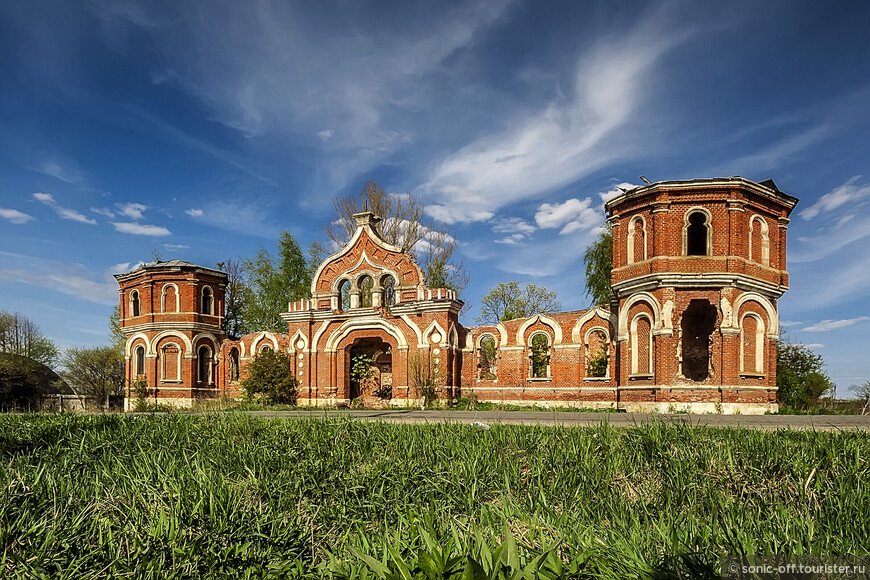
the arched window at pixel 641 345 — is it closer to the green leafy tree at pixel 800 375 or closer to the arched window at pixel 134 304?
the green leafy tree at pixel 800 375

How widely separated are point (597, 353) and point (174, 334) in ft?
69.9

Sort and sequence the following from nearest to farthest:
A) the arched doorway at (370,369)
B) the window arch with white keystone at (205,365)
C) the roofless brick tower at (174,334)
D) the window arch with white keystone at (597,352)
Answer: the window arch with white keystone at (597,352) < the arched doorway at (370,369) < the roofless brick tower at (174,334) < the window arch with white keystone at (205,365)

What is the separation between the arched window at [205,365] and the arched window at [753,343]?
25432 mm

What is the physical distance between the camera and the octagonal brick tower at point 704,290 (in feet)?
65.6

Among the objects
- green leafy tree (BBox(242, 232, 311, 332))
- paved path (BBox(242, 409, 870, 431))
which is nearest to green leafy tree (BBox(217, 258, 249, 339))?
green leafy tree (BBox(242, 232, 311, 332))

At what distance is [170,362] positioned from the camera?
31.5m

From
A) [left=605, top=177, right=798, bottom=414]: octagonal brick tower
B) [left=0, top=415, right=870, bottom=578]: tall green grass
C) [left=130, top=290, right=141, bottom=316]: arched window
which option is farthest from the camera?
[left=130, top=290, right=141, bottom=316]: arched window

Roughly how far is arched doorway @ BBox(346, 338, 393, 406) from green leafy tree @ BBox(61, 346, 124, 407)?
19.9 metres

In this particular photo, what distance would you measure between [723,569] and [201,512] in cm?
335

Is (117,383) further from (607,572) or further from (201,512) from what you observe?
(607,572)

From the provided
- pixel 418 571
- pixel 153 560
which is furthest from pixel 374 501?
pixel 418 571

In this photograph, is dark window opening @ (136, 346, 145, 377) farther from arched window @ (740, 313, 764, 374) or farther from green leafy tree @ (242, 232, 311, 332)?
arched window @ (740, 313, 764, 374)

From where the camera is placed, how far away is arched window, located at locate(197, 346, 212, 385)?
3206cm

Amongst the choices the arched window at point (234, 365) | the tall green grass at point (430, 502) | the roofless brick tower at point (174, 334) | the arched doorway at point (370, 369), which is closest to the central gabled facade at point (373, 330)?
the arched doorway at point (370, 369)
